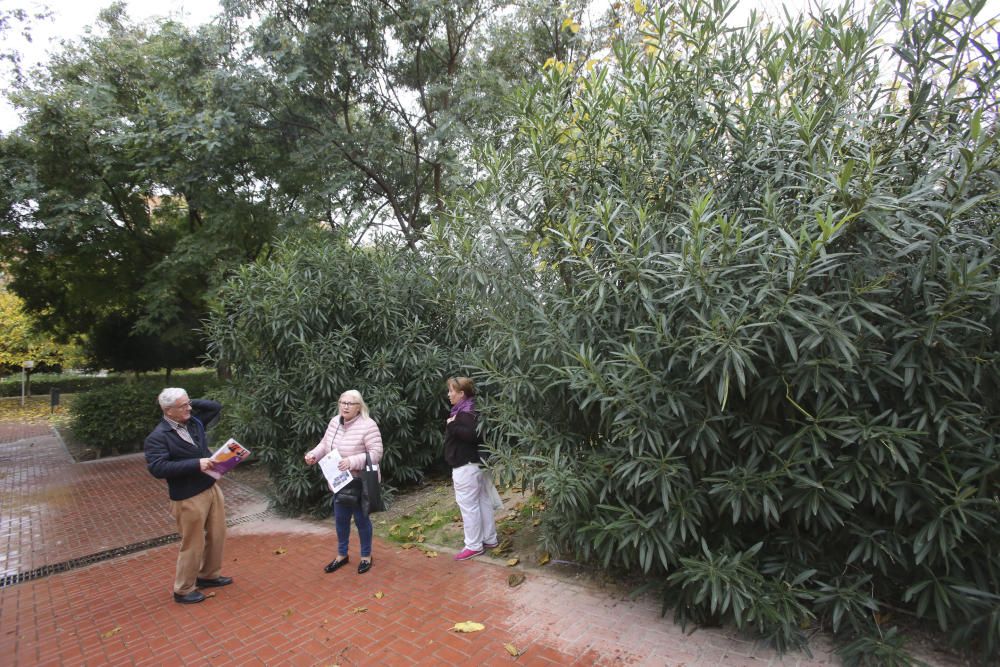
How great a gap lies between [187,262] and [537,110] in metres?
9.72

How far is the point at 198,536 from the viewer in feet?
14.9

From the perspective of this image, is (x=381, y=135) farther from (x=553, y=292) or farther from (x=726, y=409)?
(x=726, y=409)

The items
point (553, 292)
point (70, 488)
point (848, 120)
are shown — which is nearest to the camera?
point (848, 120)

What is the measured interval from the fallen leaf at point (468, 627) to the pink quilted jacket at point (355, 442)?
162cm

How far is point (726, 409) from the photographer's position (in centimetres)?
337

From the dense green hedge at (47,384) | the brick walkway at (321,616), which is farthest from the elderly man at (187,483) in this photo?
the dense green hedge at (47,384)

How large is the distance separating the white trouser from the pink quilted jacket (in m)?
0.82

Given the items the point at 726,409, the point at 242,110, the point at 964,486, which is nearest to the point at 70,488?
the point at 242,110

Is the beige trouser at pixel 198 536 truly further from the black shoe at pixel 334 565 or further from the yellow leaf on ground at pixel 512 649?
the yellow leaf on ground at pixel 512 649

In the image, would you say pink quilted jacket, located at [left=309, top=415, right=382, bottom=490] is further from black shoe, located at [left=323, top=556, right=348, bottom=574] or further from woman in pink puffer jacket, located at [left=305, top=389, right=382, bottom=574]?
black shoe, located at [left=323, top=556, right=348, bottom=574]

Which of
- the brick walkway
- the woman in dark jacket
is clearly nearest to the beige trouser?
the brick walkway

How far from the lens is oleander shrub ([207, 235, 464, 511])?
22.2 feet

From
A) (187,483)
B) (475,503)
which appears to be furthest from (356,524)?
(187,483)

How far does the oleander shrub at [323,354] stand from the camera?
6762mm
